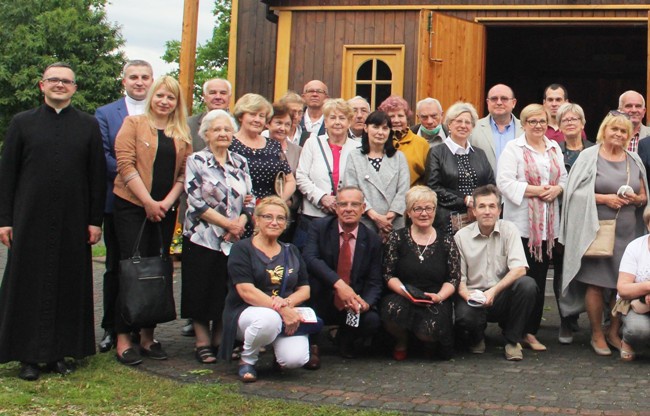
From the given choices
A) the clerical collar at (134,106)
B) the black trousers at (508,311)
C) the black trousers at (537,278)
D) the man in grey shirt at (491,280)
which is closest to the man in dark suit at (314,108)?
the clerical collar at (134,106)

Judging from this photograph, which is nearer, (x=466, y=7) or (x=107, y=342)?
(x=107, y=342)

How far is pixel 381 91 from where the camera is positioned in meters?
12.4

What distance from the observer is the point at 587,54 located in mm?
18109

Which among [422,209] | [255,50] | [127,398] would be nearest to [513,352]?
[422,209]

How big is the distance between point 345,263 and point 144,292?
4.80ft

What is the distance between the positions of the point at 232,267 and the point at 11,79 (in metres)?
36.4

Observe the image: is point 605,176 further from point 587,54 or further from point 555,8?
point 587,54

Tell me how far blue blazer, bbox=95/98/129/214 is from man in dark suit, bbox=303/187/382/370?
146cm

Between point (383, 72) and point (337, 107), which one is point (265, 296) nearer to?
point (337, 107)

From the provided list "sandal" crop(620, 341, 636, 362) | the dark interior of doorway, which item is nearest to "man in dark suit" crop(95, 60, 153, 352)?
"sandal" crop(620, 341, 636, 362)

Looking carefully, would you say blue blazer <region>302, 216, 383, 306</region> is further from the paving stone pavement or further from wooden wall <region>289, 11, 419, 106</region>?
wooden wall <region>289, 11, 419, 106</region>

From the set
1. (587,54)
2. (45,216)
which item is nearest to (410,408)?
(45,216)

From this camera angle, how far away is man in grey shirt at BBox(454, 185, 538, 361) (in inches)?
277

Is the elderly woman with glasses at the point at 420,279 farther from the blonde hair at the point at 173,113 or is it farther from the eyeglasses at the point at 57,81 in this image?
the eyeglasses at the point at 57,81
